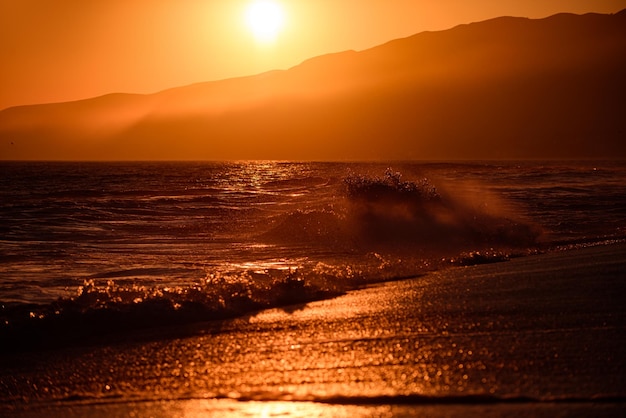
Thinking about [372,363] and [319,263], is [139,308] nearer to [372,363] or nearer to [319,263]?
[372,363]

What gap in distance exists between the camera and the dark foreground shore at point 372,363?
4.06 m

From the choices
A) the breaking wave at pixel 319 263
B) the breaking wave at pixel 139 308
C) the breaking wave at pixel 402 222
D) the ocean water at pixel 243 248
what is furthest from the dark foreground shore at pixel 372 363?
the breaking wave at pixel 402 222

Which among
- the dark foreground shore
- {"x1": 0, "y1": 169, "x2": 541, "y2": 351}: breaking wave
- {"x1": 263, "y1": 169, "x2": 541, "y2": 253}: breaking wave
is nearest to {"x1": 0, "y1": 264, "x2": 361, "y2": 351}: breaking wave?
{"x1": 0, "y1": 169, "x2": 541, "y2": 351}: breaking wave

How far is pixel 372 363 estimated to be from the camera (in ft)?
15.7

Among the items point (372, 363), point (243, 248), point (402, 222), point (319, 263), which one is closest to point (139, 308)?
point (372, 363)

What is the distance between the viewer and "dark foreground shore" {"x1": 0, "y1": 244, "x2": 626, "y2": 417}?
13.3 feet

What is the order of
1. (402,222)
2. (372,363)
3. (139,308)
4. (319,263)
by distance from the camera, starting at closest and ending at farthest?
1. (372,363)
2. (139,308)
3. (319,263)
4. (402,222)

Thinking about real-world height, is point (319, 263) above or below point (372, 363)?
below

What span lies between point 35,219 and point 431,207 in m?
11.5

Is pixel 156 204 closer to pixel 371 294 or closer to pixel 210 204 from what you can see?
pixel 210 204

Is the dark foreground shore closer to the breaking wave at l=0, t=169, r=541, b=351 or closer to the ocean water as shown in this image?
the breaking wave at l=0, t=169, r=541, b=351

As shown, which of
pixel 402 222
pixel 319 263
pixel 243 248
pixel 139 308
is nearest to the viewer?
pixel 139 308

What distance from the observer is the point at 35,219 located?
70.1 ft

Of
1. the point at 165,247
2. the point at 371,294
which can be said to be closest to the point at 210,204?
the point at 165,247
